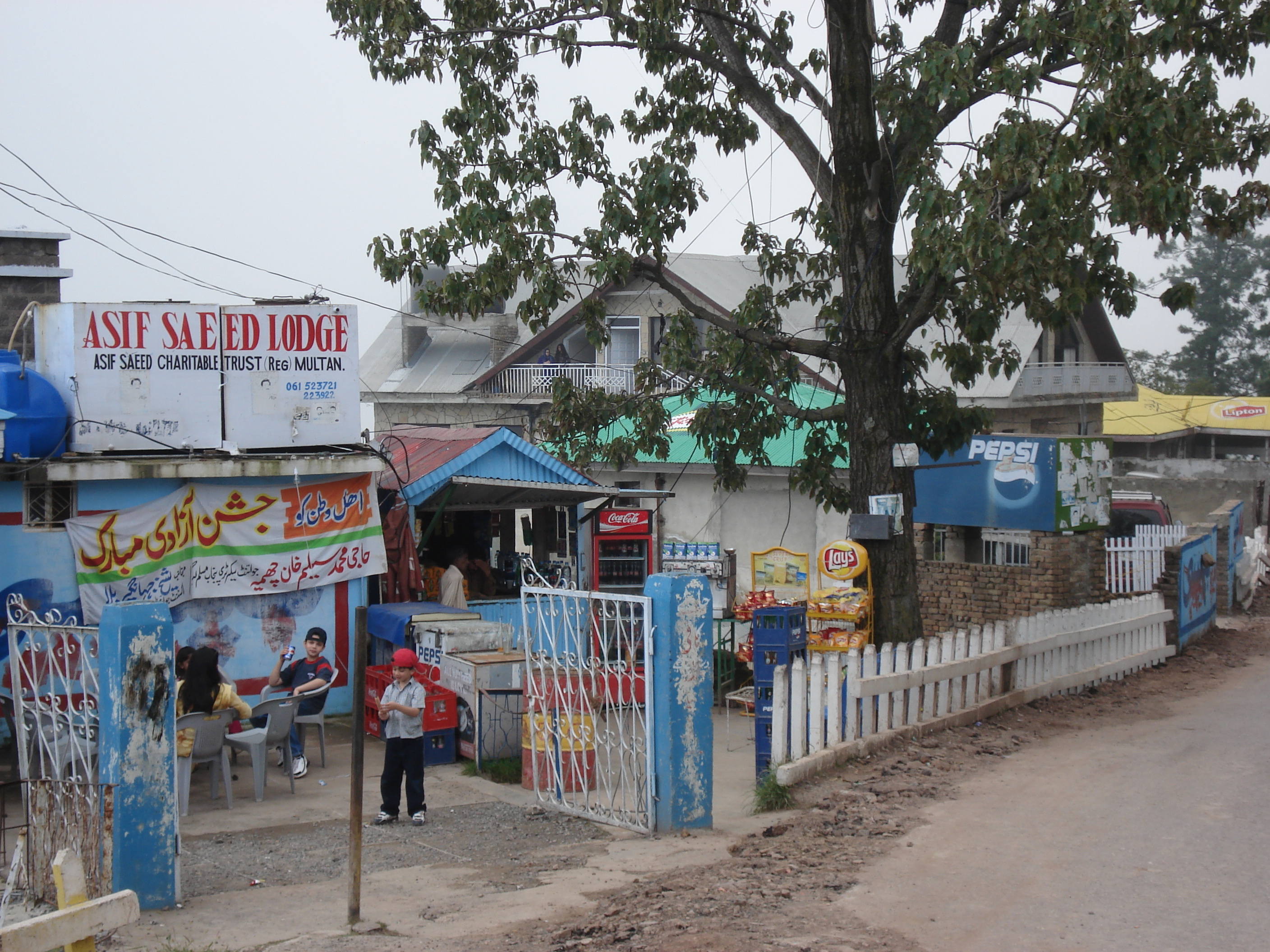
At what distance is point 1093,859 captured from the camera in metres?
6.53

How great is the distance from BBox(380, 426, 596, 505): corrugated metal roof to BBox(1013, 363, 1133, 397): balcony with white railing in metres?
17.3

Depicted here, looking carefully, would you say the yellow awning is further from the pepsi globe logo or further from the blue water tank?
the blue water tank

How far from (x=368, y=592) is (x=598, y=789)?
6.14 metres

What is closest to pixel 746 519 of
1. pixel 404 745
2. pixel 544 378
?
pixel 544 378

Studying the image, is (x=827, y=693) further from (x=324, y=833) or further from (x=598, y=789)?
(x=324, y=833)

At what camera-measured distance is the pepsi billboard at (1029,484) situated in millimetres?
15500

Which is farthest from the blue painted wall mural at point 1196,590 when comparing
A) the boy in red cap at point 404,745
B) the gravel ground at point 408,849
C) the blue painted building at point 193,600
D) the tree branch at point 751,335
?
the boy in red cap at point 404,745

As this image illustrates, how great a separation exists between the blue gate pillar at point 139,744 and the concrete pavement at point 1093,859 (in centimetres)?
Answer: 408

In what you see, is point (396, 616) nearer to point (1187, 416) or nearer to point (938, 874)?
point (938, 874)

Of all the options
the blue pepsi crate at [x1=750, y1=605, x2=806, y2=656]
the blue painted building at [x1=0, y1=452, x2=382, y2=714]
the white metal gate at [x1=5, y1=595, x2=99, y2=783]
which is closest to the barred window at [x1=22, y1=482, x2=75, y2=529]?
the blue painted building at [x1=0, y1=452, x2=382, y2=714]

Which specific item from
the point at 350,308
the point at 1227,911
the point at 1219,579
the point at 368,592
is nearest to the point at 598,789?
the point at 1227,911

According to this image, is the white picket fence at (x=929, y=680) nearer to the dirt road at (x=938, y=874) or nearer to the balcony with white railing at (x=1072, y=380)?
the dirt road at (x=938, y=874)

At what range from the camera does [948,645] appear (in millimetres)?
10414

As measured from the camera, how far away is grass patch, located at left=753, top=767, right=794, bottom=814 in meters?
8.52
